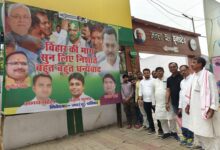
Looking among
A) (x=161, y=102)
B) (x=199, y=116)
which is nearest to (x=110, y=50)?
(x=161, y=102)

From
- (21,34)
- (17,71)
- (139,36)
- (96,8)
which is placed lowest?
(17,71)

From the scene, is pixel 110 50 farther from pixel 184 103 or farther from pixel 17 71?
pixel 184 103

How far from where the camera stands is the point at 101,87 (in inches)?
190

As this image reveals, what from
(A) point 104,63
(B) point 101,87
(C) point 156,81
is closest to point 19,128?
(B) point 101,87

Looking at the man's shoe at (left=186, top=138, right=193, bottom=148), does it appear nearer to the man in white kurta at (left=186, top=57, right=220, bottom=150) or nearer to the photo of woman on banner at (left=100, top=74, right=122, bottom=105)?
the man in white kurta at (left=186, top=57, right=220, bottom=150)

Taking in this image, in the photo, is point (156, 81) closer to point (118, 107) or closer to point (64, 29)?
point (118, 107)

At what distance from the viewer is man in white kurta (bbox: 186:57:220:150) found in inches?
104

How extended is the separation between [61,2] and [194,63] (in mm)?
3355

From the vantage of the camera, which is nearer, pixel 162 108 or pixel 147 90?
pixel 162 108

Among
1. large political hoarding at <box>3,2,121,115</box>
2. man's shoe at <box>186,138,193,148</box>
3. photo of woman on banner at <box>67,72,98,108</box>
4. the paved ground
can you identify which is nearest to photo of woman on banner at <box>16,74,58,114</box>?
large political hoarding at <box>3,2,121,115</box>

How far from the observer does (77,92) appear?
14.6ft

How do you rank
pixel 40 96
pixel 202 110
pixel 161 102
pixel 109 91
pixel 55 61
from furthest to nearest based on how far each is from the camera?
pixel 109 91, pixel 55 61, pixel 161 102, pixel 40 96, pixel 202 110

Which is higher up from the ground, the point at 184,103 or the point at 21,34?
the point at 21,34

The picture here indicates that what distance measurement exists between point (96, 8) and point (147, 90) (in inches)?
95.2
